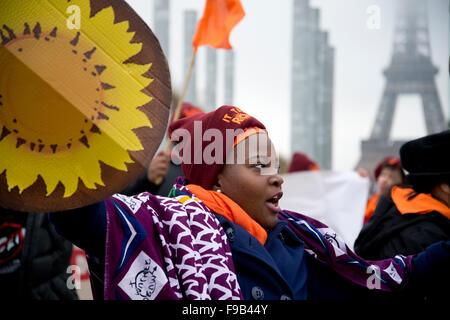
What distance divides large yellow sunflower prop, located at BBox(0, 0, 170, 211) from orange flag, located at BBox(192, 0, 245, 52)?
1.89 metres

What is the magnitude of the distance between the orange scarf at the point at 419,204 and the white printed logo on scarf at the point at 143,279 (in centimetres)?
189

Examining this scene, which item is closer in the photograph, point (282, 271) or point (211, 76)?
point (282, 271)

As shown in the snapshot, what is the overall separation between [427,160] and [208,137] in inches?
58.4

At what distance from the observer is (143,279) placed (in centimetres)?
157

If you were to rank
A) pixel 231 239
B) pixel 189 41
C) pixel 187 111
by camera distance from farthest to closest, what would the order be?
pixel 189 41 < pixel 187 111 < pixel 231 239

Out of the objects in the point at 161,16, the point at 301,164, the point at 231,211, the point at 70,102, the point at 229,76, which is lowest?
the point at 301,164

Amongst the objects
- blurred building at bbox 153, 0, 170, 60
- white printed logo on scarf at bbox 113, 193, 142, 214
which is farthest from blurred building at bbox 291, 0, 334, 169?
white printed logo on scarf at bbox 113, 193, 142, 214

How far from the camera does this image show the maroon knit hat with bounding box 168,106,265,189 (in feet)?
6.79

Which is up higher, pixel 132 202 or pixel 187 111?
pixel 187 111

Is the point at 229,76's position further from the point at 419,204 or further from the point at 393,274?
the point at 393,274

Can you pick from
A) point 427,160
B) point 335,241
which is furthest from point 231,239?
point 427,160

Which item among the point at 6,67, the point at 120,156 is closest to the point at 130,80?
the point at 120,156

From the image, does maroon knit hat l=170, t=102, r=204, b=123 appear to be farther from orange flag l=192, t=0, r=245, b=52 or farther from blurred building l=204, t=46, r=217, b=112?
Answer: blurred building l=204, t=46, r=217, b=112
